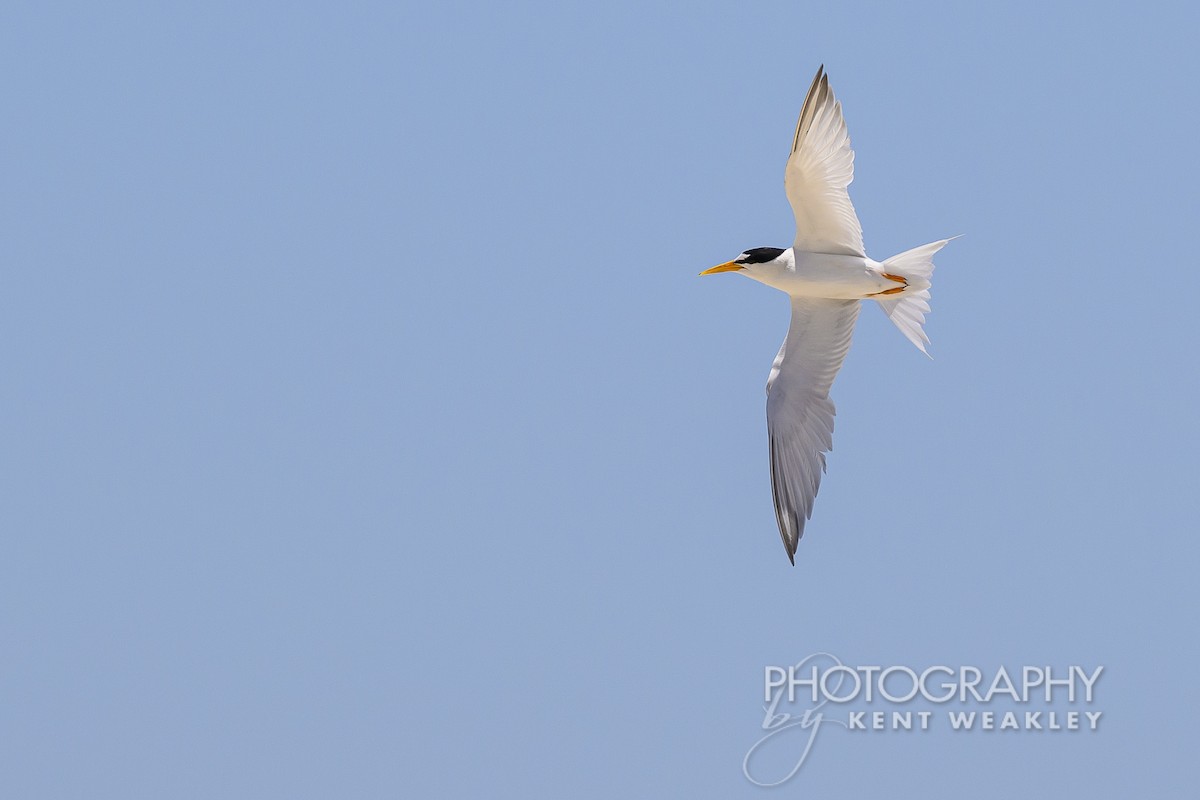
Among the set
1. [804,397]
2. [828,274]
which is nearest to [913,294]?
[828,274]

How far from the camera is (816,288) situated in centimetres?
1479

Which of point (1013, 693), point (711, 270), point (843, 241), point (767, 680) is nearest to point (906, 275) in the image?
point (843, 241)

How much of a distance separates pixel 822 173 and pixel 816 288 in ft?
3.71

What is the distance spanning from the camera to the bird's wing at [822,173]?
45.3ft

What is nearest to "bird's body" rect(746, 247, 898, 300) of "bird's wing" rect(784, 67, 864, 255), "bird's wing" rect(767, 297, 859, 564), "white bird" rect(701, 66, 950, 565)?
"white bird" rect(701, 66, 950, 565)

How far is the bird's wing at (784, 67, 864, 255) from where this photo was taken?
13.8 meters

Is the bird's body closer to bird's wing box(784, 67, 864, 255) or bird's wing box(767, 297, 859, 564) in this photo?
bird's wing box(784, 67, 864, 255)

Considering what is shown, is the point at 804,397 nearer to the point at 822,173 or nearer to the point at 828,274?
the point at 828,274

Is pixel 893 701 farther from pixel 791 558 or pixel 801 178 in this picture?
pixel 801 178

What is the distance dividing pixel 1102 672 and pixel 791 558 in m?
5.43

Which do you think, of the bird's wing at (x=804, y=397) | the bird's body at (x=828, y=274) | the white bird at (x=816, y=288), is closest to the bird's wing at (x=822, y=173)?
the white bird at (x=816, y=288)

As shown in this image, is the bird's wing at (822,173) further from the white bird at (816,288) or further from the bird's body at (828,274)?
the bird's body at (828,274)

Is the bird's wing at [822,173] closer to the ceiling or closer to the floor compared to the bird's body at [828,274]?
closer to the ceiling

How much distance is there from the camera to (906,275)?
14656 millimetres
